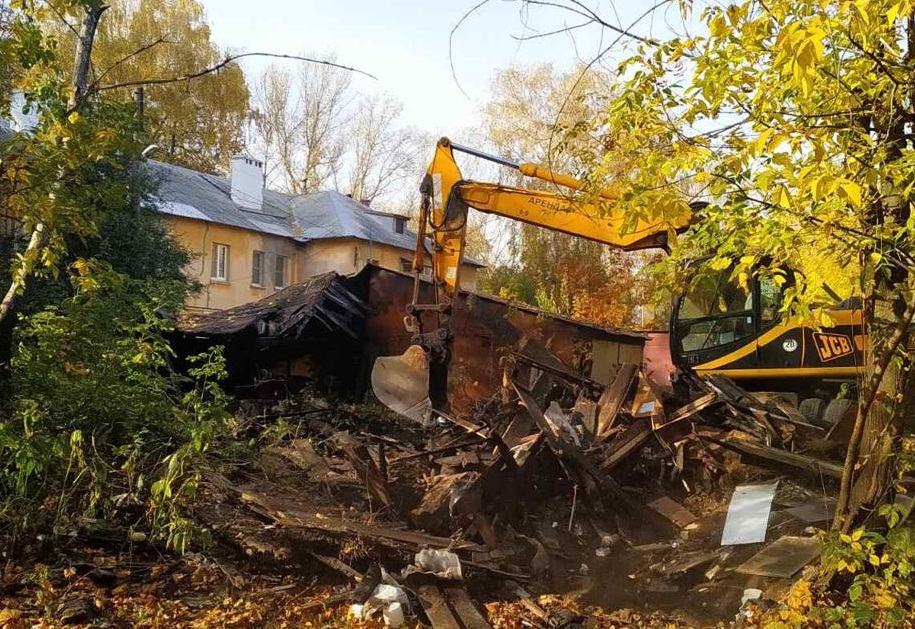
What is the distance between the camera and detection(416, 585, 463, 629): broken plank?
4.35m

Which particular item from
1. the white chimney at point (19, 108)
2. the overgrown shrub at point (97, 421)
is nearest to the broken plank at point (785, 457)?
the overgrown shrub at point (97, 421)

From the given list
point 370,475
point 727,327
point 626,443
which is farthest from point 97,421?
point 727,327

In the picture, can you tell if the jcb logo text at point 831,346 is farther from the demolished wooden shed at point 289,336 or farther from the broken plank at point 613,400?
the demolished wooden shed at point 289,336

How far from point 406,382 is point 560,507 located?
3.14 meters

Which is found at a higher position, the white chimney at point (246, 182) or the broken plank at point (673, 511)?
the white chimney at point (246, 182)

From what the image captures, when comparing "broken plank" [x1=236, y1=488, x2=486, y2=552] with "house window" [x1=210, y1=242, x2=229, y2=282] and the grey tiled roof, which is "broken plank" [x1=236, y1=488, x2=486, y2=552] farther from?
"house window" [x1=210, y1=242, x2=229, y2=282]

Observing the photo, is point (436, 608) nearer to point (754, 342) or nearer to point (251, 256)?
point (754, 342)

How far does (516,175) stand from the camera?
968 inches

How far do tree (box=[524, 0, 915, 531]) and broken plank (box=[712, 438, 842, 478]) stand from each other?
2.09 metres

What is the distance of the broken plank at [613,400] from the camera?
25.7 feet

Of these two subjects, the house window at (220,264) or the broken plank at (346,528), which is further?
the house window at (220,264)

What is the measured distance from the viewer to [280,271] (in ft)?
→ 96.1

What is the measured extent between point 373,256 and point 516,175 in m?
8.09

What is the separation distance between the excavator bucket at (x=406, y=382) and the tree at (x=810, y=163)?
521 centimetres
